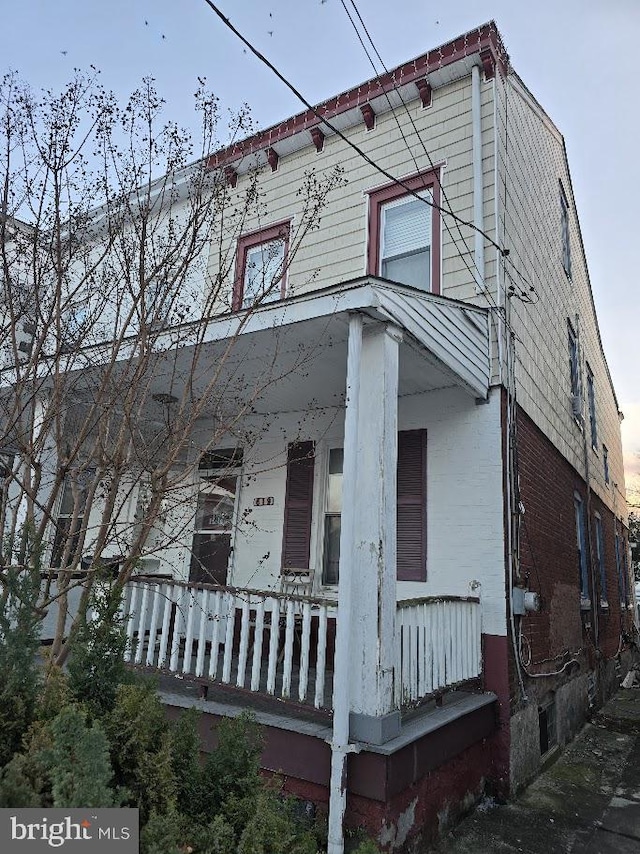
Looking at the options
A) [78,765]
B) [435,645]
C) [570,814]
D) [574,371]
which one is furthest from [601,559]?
[78,765]

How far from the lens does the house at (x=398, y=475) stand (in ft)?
13.0

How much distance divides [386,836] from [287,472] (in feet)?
14.1

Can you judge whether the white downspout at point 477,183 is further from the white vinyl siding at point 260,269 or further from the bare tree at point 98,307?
the bare tree at point 98,307

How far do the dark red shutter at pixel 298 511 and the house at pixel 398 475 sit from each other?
0.03 metres

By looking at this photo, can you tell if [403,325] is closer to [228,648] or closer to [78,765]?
[228,648]

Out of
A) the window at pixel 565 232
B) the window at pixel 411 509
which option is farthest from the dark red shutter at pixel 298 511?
the window at pixel 565 232

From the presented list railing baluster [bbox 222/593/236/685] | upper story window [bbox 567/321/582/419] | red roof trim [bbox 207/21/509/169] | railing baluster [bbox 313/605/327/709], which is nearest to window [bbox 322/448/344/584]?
railing baluster [bbox 222/593/236/685]

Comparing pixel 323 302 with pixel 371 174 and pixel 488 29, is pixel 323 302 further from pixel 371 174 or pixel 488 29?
pixel 488 29

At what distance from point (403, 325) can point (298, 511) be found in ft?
10.8

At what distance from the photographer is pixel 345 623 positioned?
3803 millimetres

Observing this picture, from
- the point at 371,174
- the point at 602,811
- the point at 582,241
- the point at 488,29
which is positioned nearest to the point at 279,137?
the point at 371,174

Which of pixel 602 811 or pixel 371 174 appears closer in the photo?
pixel 602 811

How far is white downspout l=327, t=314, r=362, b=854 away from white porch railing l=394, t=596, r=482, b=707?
445 millimetres

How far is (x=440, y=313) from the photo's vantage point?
515cm
